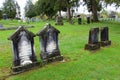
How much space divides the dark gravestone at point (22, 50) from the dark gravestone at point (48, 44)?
2.09 ft

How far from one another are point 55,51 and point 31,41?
138 centimetres

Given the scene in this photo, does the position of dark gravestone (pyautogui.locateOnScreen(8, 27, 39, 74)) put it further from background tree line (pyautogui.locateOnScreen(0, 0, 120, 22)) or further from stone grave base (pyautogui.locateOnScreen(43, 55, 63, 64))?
background tree line (pyautogui.locateOnScreen(0, 0, 120, 22))

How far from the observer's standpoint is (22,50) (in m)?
8.33

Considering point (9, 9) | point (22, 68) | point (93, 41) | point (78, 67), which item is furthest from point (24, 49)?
point (9, 9)

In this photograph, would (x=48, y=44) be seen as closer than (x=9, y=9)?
Yes

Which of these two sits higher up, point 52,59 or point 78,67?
point 52,59

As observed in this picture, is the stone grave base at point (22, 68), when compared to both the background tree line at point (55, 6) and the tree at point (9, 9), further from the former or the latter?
the tree at point (9, 9)

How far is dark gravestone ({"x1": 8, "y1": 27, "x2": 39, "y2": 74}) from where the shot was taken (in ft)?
26.6

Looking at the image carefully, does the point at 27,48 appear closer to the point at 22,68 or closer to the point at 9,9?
the point at 22,68

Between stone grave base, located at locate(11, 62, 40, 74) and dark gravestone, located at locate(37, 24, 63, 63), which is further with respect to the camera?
dark gravestone, located at locate(37, 24, 63, 63)

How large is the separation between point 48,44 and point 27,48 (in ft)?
3.68

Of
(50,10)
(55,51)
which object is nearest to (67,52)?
(55,51)

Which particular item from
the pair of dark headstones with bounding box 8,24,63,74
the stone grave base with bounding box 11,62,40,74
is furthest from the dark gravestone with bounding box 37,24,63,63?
the stone grave base with bounding box 11,62,40,74

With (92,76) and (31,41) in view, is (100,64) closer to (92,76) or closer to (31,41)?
(92,76)
